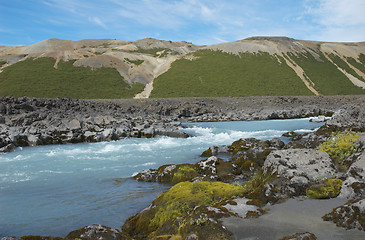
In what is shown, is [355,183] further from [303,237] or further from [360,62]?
[360,62]

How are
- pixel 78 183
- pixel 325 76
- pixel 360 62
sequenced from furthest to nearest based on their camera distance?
pixel 360 62, pixel 325 76, pixel 78 183

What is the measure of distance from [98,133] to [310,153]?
24214 millimetres

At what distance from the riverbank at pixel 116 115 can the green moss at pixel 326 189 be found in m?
20.8

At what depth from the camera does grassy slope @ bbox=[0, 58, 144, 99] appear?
8106 centimetres

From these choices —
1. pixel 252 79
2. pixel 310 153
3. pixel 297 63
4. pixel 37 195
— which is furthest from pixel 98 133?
pixel 297 63

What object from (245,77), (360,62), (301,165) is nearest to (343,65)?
(360,62)

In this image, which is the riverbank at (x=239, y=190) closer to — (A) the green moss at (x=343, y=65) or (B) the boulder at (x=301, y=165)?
(B) the boulder at (x=301, y=165)

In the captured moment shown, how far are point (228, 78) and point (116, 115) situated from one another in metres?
63.1

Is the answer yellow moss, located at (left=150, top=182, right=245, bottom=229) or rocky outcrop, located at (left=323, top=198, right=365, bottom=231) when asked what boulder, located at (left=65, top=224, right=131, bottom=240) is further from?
rocky outcrop, located at (left=323, top=198, right=365, bottom=231)

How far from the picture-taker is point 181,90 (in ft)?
289

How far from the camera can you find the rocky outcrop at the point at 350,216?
571 centimetres

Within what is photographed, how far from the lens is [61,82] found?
3504 inches

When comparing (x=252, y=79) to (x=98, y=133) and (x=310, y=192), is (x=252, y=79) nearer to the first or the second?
(x=98, y=133)

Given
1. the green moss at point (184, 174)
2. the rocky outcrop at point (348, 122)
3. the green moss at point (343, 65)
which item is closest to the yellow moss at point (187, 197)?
the green moss at point (184, 174)
